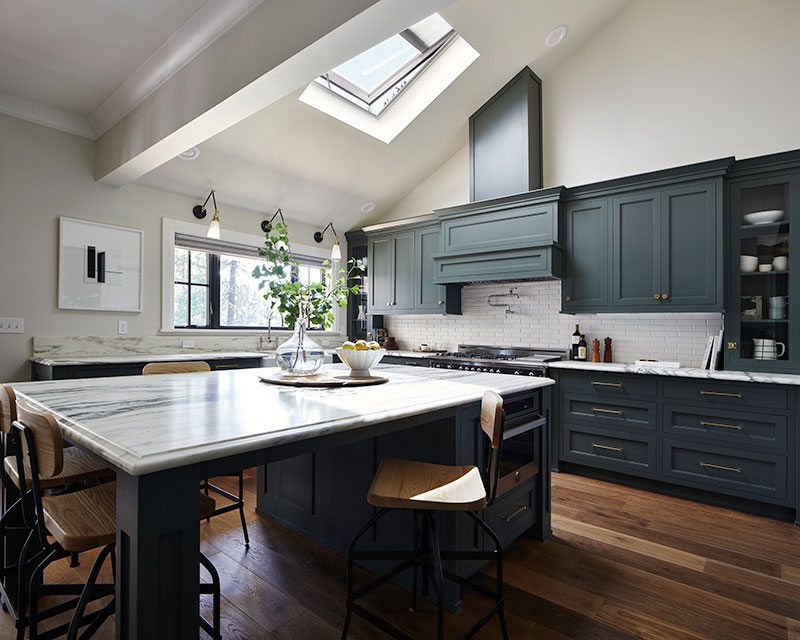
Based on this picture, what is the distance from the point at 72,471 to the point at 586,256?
3.61m

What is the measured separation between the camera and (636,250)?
3.45 meters

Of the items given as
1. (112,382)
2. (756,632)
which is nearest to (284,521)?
(112,382)

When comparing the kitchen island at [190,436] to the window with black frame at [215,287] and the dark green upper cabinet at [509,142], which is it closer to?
the window with black frame at [215,287]

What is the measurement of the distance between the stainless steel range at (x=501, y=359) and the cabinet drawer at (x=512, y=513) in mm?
1451

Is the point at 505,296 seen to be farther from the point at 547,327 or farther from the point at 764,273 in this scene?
the point at 764,273

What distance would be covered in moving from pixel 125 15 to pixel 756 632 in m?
4.23

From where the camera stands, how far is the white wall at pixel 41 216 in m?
3.21

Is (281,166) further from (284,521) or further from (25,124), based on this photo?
(284,521)

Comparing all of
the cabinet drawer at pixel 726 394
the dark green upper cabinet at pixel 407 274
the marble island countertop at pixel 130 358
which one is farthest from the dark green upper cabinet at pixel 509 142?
the marble island countertop at pixel 130 358

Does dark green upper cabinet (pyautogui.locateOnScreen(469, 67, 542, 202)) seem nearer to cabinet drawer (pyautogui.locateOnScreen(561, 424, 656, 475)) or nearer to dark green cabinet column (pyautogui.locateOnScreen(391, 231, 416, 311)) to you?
dark green cabinet column (pyautogui.locateOnScreen(391, 231, 416, 311))

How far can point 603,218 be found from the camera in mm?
3617

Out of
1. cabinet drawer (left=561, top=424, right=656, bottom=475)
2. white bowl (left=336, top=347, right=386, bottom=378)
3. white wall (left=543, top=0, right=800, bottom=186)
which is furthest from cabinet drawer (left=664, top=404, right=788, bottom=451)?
white bowl (left=336, top=347, right=386, bottom=378)

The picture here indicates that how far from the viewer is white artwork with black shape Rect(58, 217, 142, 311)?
11.4ft

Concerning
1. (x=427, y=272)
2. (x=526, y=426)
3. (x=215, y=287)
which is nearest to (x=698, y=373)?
(x=526, y=426)
